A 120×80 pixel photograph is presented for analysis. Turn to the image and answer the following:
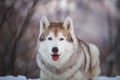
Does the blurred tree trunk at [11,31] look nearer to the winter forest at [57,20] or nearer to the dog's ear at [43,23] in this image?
the winter forest at [57,20]

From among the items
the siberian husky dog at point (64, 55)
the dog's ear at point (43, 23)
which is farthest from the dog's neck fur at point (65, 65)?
the dog's ear at point (43, 23)

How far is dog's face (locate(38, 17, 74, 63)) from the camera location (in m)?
3.43

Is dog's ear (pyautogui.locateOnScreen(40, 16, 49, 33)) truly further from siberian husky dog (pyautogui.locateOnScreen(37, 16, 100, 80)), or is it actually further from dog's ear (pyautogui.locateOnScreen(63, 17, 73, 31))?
dog's ear (pyautogui.locateOnScreen(63, 17, 73, 31))

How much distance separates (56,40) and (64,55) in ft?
0.56

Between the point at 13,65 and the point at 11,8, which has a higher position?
the point at 11,8

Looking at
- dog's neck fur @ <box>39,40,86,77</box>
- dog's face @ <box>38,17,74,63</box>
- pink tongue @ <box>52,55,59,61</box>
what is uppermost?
dog's face @ <box>38,17,74,63</box>

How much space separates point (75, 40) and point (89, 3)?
0.40 meters

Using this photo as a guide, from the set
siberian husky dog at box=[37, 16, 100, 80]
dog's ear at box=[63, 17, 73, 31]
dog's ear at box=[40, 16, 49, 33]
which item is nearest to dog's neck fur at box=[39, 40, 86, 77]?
siberian husky dog at box=[37, 16, 100, 80]

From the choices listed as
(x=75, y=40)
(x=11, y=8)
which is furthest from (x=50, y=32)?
(x=11, y=8)

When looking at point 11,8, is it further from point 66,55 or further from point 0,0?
point 66,55

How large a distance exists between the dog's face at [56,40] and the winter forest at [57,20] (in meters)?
0.07

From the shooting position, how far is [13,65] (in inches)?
141

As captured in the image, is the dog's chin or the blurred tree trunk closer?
the dog's chin

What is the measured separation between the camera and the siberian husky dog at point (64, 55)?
3.46 metres
